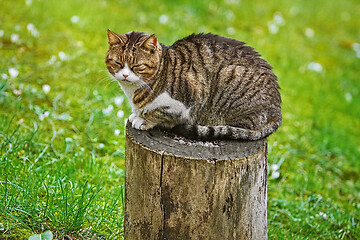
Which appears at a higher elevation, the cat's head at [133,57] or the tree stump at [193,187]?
the cat's head at [133,57]

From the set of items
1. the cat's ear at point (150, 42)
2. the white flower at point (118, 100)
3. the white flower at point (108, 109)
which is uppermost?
the cat's ear at point (150, 42)

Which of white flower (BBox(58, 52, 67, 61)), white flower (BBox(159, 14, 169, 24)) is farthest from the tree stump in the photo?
white flower (BBox(159, 14, 169, 24))

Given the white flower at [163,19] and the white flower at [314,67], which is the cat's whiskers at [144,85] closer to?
the white flower at [163,19]

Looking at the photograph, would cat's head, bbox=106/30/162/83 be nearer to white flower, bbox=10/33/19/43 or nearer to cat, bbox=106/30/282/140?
cat, bbox=106/30/282/140

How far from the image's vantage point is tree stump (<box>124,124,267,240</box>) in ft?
8.37

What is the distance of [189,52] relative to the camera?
316cm

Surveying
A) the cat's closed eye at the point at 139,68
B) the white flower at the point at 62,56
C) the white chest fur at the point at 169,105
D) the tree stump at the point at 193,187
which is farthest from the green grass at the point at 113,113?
the cat's closed eye at the point at 139,68

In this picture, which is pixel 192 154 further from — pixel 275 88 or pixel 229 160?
pixel 275 88

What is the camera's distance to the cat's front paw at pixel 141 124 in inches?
115

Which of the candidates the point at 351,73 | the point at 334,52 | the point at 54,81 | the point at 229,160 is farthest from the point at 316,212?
the point at 334,52

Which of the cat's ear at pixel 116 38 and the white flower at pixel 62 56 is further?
the white flower at pixel 62 56

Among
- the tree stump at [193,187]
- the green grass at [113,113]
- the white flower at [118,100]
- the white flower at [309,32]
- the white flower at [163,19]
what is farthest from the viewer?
the white flower at [309,32]

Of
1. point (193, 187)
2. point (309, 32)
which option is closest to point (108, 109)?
point (193, 187)

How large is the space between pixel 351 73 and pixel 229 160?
5.30m
